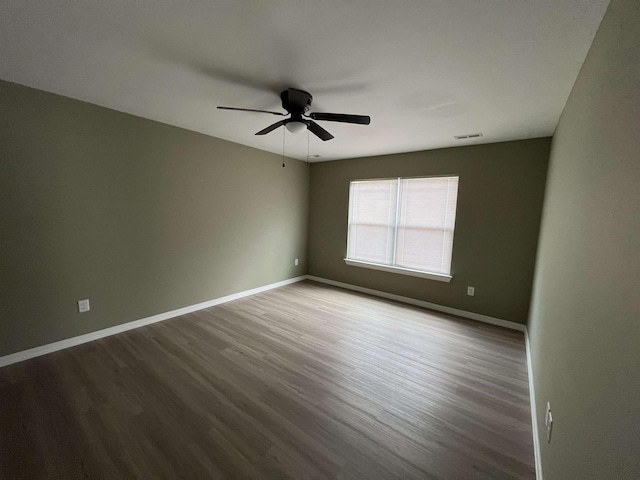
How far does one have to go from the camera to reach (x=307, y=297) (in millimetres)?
4332

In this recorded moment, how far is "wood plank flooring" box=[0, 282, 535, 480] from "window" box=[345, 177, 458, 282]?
4.21 ft

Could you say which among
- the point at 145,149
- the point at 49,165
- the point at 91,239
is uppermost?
the point at 145,149

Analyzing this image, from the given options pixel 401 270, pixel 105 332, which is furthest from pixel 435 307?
pixel 105 332

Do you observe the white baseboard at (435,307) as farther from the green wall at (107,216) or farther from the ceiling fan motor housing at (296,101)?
the ceiling fan motor housing at (296,101)


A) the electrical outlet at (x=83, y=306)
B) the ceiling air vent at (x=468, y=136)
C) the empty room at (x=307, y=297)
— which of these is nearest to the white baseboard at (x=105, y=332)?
the empty room at (x=307, y=297)

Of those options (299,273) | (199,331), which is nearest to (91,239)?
Answer: (199,331)

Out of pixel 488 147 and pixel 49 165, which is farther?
pixel 488 147

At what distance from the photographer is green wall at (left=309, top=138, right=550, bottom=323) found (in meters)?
3.18

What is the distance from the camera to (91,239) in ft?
8.73

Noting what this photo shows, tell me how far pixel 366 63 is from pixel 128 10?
4.58 ft

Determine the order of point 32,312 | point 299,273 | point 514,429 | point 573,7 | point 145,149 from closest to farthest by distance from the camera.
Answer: point 573,7 → point 514,429 → point 32,312 → point 145,149 → point 299,273

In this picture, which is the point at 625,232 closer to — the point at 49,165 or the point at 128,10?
the point at 128,10

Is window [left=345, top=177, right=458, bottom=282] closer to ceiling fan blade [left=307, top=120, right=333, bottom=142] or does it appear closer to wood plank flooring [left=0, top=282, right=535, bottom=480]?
wood plank flooring [left=0, top=282, right=535, bottom=480]

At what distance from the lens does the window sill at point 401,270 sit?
3.84 metres
